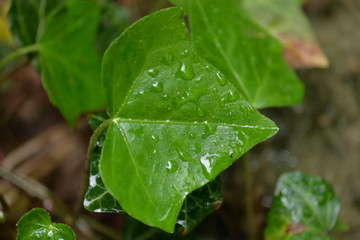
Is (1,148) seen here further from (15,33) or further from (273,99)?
(273,99)

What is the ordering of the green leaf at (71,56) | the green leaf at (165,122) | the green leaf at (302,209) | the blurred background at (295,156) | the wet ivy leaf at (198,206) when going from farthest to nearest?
the blurred background at (295,156) < the green leaf at (71,56) < the green leaf at (302,209) < the wet ivy leaf at (198,206) < the green leaf at (165,122)

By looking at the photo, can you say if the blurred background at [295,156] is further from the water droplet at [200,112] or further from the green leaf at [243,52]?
the water droplet at [200,112]

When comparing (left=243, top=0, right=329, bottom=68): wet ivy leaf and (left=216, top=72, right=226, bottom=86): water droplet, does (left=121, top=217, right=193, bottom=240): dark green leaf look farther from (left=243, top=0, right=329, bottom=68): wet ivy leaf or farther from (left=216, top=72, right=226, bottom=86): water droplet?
(left=243, top=0, right=329, bottom=68): wet ivy leaf

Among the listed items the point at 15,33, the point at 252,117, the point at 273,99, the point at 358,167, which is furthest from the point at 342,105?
the point at 15,33

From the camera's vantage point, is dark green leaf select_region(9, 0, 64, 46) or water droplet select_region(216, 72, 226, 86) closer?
water droplet select_region(216, 72, 226, 86)

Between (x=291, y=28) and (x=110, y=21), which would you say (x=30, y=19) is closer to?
(x=110, y=21)

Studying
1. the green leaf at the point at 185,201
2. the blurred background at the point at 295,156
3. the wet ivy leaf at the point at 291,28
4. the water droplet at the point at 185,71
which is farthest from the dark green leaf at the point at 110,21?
the water droplet at the point at 185,71

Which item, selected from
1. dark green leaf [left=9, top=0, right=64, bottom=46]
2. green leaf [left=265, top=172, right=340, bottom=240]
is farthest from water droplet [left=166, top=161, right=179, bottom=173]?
dark green leaf [left=9, top=0, right=64, bottom=46]
